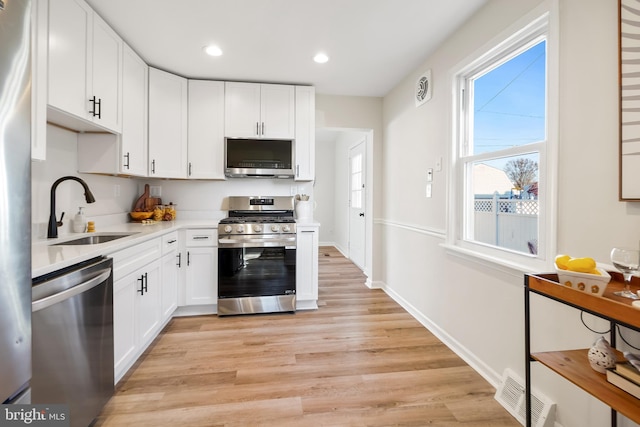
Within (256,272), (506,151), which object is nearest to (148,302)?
(256,272)

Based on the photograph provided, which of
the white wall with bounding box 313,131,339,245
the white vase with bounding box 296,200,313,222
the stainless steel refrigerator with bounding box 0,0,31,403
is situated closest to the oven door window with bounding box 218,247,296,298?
the white vase with bounding box 296,200,313,222

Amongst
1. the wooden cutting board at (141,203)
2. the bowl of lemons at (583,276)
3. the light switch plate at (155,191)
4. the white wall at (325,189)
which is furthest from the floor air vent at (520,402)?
the white wall at (325,189)

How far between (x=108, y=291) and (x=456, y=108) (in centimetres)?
262

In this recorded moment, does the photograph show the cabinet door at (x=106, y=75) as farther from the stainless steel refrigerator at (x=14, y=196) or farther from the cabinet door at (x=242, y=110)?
the stainless steel refrigerator at (x=14, y=196)

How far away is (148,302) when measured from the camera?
218 cm

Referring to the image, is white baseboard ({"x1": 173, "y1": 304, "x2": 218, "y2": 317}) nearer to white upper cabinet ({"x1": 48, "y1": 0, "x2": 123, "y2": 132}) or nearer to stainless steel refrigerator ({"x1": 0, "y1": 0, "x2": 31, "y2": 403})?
white upper cabinet ({"x1": 48, "y1": 0, "x2": 123, "y2": 132})

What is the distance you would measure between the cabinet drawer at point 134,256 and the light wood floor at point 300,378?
2.36 ft

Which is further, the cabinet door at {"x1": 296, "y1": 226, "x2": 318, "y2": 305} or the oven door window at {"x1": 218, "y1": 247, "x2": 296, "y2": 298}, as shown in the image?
the cabinet door at {"x1": 296, "y1": 226, "x2": 318, "y2": 305}

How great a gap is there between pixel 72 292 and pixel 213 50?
2.19 metres

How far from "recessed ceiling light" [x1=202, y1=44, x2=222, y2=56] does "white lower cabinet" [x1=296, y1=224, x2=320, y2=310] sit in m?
1.78

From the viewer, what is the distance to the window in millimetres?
1602

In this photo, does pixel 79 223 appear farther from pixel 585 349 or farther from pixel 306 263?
pixel 585 349

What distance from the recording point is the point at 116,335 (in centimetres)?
172

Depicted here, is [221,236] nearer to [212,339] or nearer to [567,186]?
[212,339]
